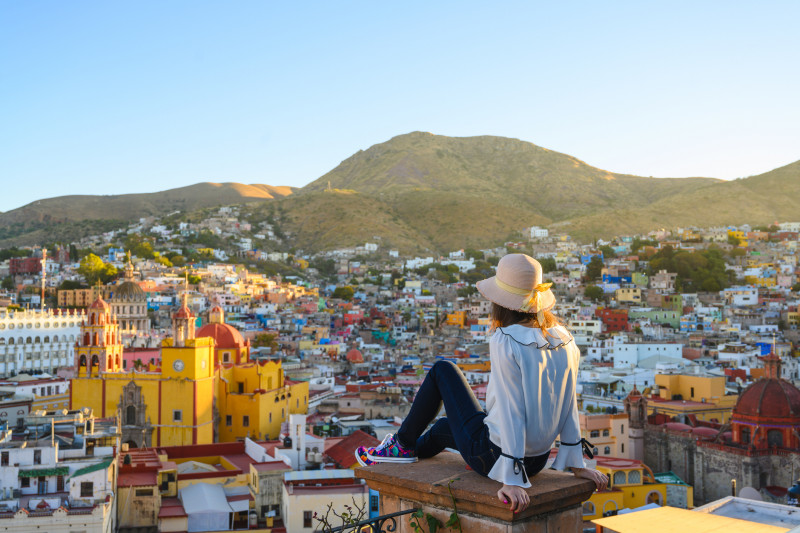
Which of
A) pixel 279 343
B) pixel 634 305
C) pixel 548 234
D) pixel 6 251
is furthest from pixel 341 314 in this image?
pixel 548 234

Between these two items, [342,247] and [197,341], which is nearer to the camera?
[197,341]

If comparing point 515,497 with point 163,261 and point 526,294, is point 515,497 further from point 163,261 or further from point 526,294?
point 163,261

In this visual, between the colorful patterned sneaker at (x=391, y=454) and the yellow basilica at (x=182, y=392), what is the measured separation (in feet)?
64.0

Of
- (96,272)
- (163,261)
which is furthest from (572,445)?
(163,261)

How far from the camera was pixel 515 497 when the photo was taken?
282cm

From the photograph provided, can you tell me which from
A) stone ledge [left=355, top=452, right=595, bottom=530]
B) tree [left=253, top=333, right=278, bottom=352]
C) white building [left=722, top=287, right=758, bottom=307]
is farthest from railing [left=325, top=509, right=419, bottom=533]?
white building [left=722, top=287, right=758, bottom=307]

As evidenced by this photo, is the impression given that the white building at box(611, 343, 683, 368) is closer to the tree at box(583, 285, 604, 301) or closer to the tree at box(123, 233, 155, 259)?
the tree at box(583, 285, 604, 301)

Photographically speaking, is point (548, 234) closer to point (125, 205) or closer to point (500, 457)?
point (125, 205)

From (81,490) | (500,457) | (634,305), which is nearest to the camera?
(500,457)

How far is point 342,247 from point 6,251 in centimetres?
3746

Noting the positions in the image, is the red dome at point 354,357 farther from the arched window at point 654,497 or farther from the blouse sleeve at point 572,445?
the blouse sleeve at point 572,445

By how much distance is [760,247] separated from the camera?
77750 millimetres

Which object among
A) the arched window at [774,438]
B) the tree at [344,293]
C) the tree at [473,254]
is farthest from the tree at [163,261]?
the arched window at [774,438]

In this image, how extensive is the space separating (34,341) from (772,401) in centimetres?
3807
